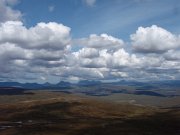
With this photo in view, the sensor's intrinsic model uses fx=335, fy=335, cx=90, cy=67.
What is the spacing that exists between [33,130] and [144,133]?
57.1 metres

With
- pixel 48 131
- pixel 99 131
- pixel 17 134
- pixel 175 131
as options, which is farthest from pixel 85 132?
pixel 175 131

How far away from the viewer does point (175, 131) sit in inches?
6639

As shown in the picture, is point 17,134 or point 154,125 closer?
point 17,134

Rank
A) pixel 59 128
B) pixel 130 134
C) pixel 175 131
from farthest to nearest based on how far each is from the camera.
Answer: pixel 59 128 → pixel 175 131 → pixel 130 134

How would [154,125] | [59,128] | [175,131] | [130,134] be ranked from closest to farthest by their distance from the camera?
[130,134] → [175,131] → [59,128] → [154,125]

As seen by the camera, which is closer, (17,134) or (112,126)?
(17,134)

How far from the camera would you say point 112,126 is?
184 m

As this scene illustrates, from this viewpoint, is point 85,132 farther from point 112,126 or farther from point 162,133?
point 162,133

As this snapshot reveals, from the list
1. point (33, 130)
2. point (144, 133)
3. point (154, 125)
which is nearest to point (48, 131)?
point (33, 130)

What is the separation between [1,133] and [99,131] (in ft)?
163

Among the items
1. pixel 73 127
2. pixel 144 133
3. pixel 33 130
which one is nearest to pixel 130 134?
pixel 144 133

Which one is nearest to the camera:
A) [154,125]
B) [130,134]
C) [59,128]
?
[130,134]

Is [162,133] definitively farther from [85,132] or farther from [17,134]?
[17,134]

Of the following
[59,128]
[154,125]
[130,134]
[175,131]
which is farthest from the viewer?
[154,125]
